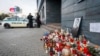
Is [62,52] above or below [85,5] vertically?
below

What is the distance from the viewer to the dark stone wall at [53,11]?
26636 mm

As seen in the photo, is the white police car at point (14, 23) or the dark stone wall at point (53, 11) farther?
the white police car at point (14, 23)

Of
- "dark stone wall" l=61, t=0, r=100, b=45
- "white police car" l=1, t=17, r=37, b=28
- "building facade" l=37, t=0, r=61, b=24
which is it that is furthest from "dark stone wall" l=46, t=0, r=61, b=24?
"dark stone wall" l=61, t=0, r=100, b=45

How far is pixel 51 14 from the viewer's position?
87.6ft

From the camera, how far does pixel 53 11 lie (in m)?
26.8

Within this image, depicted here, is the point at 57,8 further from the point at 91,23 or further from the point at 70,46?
the point at 70,46

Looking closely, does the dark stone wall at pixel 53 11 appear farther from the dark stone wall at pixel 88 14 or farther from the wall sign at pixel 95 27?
the wall sign at pixel 95 27

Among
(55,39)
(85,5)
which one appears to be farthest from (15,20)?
(55,39)

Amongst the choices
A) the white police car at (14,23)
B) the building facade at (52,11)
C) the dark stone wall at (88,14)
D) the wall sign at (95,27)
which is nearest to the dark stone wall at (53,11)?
the building facade at (52,11)

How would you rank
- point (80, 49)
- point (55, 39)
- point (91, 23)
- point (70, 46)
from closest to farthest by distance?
point (80, 49)
point (70, 46)
point (55, 39)
point (91, 23)

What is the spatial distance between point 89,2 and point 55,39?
266cm

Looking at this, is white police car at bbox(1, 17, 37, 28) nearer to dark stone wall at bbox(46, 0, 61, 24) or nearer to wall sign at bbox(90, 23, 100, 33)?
dark stone wall at bbox(46, 0, 61, 24)

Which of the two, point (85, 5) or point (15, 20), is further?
point (15, 20)

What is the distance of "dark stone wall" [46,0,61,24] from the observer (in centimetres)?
2664
